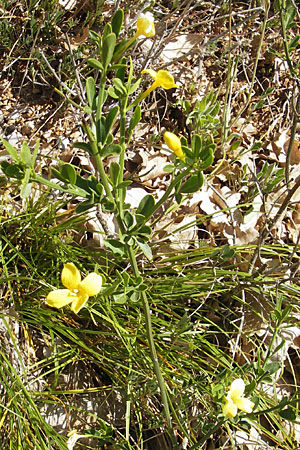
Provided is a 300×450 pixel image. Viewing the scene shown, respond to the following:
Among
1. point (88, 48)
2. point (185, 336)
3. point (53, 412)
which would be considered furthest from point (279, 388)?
point (88, 48)

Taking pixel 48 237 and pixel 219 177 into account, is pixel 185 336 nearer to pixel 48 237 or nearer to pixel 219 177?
pixel 48 237

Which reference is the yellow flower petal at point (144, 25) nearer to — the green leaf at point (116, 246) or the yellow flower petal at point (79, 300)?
the green leaf at point (116, 246)

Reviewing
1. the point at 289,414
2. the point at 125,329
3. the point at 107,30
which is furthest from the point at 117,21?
the point at 125,329

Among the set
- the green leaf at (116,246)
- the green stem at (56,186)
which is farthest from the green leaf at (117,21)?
the green leaf at (116,246)

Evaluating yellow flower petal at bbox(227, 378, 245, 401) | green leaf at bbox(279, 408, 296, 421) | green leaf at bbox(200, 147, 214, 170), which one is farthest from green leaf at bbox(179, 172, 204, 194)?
green leaf at bbox(279, 408, 296, 421)

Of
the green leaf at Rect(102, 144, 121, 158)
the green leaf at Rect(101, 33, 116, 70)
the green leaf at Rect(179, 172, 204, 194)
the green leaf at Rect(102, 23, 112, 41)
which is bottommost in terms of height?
the green leaf at Rect(179, 172, 204, 194)

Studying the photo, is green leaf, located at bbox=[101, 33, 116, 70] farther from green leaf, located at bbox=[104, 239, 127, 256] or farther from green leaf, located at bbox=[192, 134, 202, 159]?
green leaf, located at bbox=[104, 239, 127, 256]

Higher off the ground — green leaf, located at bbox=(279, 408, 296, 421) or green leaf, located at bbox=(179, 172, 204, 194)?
green leaf, located at bbox=(179, 172, 204, 194)
